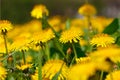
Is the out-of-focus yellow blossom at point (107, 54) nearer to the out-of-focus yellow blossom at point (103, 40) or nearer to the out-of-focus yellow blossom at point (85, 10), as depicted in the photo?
the out-of-focus yellow blossom at point (103, 40)

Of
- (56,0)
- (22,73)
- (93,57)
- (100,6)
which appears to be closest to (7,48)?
(22,73)

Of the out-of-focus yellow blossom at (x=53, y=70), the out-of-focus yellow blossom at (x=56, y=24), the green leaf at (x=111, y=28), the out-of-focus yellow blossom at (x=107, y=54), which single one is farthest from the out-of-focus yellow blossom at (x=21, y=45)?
the out-of-focus yellow blossom at (x=56, y=24)

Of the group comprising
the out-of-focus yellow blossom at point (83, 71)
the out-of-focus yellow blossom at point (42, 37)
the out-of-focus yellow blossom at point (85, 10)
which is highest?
the out-of-focus yellow blossom at point (85, 10)

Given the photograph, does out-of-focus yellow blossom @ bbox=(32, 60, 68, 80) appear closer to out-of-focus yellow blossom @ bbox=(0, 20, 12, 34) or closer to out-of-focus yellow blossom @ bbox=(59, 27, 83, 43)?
out-of-focus yellow blossom @ bbox=(59, 27, 83, 43)

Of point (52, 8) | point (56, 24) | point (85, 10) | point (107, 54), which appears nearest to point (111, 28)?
point (85, 10)

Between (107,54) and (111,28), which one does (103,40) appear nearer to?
(107,54)

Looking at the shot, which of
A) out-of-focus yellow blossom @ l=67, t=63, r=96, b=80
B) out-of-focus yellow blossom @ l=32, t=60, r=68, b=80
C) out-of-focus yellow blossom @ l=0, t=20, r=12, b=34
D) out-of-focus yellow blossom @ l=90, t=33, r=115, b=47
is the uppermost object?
out-of-focus yellow blossom @ l=0, t=20, r=12, b=34

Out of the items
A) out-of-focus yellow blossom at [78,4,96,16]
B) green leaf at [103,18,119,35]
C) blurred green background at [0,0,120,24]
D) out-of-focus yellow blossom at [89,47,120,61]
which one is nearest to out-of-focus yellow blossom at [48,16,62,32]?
out-of-focus yellow blossom at [78,4,96,16]

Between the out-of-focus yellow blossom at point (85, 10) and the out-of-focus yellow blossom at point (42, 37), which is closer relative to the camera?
the out-of-focus yellow blossom at point (42, 37)
